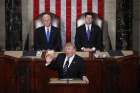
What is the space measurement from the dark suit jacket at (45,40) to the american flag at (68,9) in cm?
128

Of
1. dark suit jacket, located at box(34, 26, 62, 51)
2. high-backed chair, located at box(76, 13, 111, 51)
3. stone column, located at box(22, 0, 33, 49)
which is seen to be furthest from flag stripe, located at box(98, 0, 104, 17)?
dark suit jacket, located at box(34, 26, 62, 51)

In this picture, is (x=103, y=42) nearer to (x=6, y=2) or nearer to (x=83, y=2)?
(x=83, y=2)

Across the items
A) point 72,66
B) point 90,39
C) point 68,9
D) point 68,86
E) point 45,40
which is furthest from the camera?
point 68,9

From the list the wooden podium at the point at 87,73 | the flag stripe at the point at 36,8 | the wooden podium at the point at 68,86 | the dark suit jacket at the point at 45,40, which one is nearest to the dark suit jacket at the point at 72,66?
the wooden podium at the point at 68,86

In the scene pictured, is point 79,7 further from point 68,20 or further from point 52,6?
point 52,6

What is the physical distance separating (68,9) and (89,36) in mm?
1518

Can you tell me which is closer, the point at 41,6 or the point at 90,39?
the point at 90,39

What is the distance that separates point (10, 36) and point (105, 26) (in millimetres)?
2212

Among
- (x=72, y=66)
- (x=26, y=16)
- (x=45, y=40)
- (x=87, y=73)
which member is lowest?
(x=87, y=73)

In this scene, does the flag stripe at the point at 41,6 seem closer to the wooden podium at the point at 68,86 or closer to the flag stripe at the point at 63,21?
the flag stripe at the point at 63,21

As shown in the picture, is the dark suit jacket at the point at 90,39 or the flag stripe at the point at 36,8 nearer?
the dark suit jacket at the point at 90,39

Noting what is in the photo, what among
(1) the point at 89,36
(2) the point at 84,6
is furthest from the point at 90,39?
(2) the point at 84,6

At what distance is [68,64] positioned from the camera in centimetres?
828

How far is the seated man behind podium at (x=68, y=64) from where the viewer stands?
819 cm
